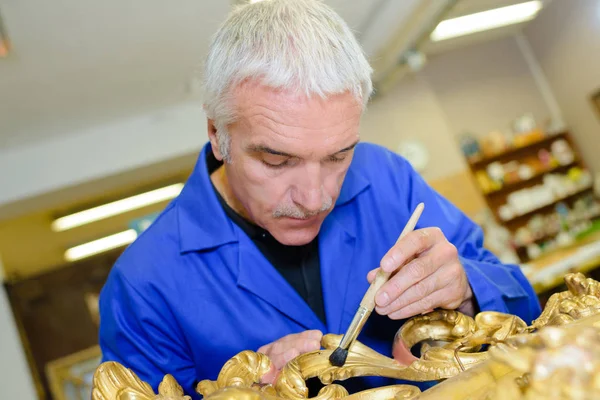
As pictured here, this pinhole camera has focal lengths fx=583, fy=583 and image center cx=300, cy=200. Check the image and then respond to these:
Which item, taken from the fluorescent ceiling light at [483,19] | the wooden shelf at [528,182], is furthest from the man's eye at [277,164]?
the wooden shelf at [528,182]

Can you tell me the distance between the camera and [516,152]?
7.48m

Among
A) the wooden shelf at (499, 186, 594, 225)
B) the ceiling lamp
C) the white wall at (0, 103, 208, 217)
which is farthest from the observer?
the wooden shelf at (499, 186, 594, 225)

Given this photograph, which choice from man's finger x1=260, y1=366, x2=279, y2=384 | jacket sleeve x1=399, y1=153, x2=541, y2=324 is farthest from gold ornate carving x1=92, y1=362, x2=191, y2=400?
jacket sleeve x1=399, y1=153, x2=541, y2=324

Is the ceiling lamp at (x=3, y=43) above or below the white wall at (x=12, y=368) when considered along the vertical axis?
above

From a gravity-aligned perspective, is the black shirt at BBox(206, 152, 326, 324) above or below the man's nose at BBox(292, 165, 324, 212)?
below

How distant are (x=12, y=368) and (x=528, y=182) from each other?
20.5ft

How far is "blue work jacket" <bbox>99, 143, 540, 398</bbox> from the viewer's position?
119 cm

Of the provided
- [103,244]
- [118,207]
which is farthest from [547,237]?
[103,244]

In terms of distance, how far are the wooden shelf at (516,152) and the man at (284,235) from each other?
611 cm

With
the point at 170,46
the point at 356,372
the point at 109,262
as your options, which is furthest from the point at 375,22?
the point at 356,372

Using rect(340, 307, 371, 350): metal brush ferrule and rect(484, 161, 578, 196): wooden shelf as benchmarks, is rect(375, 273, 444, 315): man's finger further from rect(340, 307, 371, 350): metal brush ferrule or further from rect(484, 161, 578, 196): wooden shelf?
rect(484, 161, 578, 196): wooden shelf

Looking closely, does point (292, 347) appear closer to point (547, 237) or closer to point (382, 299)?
point (382, 299)

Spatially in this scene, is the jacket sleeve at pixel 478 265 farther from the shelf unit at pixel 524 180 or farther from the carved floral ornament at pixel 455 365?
the shelf unit at pixel 524 180

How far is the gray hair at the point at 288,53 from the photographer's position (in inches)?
39.1
